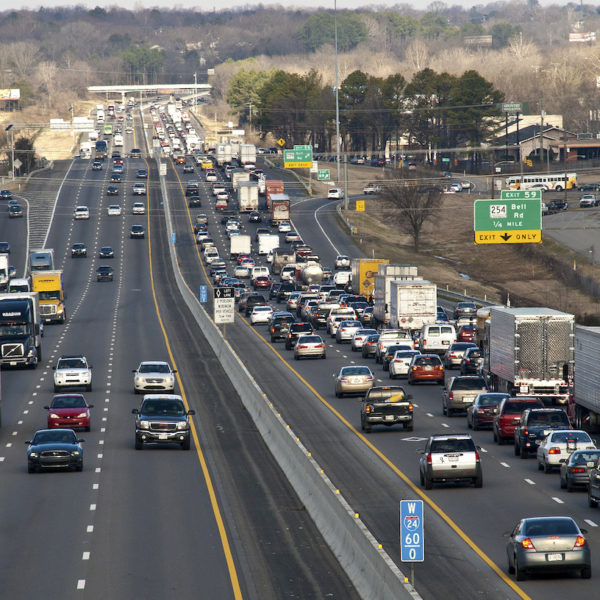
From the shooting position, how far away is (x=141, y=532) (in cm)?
2630

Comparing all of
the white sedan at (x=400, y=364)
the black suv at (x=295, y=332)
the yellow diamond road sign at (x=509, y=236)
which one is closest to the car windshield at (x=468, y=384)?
the white sedan at (x=400, y=364)

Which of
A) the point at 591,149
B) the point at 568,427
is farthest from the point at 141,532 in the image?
the point at 591,149

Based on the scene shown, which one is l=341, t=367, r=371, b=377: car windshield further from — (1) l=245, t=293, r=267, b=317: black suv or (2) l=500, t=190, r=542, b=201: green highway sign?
(1) l=245, t=293, r=267, b=317: black suv

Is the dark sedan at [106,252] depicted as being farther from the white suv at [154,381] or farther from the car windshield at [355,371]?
the car windshield at [355,371]

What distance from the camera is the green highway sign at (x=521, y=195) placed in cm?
7088

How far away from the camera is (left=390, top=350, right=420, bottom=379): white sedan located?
5400cm

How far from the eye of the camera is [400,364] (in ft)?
177

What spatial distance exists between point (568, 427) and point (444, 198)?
117 meters

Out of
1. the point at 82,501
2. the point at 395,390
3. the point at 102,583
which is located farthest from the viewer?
the point at 395,390

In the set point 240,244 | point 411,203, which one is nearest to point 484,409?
point 240,244

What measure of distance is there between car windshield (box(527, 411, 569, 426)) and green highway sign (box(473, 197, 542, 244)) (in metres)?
34.7

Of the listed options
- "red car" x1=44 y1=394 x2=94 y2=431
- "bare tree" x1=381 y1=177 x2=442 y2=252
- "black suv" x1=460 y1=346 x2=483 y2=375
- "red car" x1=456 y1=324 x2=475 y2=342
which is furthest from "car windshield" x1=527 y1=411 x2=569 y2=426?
"bare tree" x1=381 y1=177 x2=442 y2=252

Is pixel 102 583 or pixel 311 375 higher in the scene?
pixel 102 583

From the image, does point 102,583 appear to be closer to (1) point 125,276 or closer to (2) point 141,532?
(2) point 141,532
